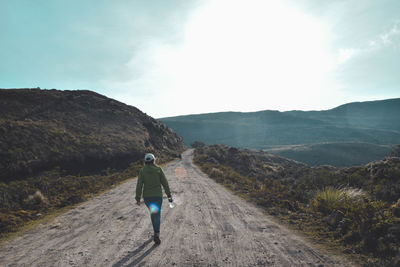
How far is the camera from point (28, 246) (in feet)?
19.8

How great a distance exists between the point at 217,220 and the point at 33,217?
7.69 metres

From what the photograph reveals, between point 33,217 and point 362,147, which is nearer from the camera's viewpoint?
point 33,217

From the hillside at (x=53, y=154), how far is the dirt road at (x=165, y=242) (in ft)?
7.65

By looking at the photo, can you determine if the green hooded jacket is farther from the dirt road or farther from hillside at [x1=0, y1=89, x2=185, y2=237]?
hillside at [x1=0, y1=89, x2=185, y2=237]

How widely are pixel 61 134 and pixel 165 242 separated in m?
23.2

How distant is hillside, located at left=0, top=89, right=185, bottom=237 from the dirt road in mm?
2331

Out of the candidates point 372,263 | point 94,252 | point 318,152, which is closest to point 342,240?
point 372,263

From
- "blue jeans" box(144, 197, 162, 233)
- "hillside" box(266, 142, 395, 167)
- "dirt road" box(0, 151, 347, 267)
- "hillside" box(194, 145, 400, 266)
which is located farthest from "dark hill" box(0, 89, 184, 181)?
"hillside" box(266, 142, 395, 167)

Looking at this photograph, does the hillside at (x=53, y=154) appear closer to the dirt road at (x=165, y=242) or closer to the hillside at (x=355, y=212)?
the dirt road at (x=165, y=242)

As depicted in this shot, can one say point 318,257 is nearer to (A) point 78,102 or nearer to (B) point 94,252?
(B) point 94,252

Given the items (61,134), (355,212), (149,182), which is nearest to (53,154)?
(61,134)

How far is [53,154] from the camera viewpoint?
64.6 feet

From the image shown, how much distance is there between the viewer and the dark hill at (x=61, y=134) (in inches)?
686

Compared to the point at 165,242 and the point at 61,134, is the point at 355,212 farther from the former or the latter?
the point at 61,134
